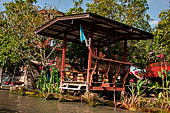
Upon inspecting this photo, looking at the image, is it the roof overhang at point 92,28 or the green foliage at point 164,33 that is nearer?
the green foliage at point 164,33

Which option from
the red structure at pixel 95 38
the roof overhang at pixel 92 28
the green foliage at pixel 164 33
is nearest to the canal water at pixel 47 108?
the red structure at pixel 95 38

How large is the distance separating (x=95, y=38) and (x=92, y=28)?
3.96 metres

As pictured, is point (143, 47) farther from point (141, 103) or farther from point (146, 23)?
point (141, 103)

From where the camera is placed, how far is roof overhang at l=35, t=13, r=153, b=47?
9859 mm

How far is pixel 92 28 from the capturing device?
34.8ft

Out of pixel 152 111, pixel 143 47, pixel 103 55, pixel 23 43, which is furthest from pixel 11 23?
pixel 152 111

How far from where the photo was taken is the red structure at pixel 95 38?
32.3ft

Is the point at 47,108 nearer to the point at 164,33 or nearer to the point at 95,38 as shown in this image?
the point at 164,33

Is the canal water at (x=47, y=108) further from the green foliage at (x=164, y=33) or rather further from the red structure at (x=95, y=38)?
the green foliage at (x=164, y=33)

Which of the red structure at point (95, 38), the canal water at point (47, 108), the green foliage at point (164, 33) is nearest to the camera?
the canal water at point (47, 108)

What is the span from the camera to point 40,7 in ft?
56.4

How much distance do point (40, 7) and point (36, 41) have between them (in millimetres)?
3154

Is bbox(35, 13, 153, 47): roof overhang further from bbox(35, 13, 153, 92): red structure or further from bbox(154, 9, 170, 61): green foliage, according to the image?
bbox(154, 9, 170, 61): green foliage

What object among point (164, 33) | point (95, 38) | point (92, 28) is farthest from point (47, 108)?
point (95, 38)
